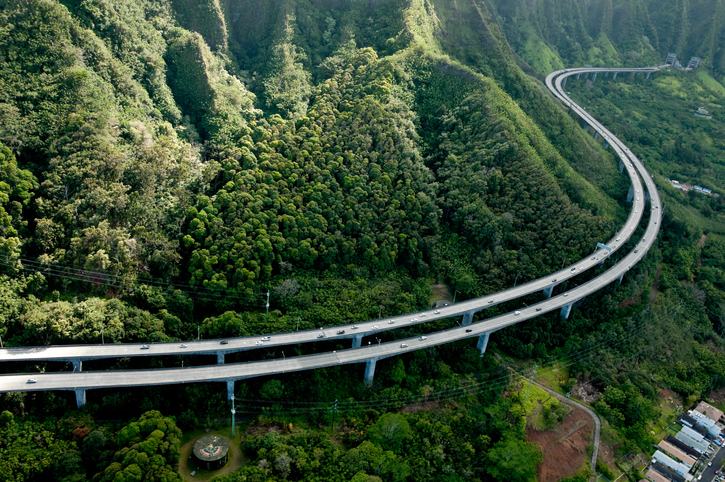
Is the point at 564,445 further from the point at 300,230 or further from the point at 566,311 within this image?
the point at 300,230

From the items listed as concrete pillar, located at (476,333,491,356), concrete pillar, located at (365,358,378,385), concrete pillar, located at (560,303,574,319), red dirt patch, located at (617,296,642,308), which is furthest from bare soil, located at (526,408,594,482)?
red dirt patch, located at (617,296,642,308)

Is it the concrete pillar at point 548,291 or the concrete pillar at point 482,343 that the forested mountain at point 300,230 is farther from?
the concrete pillar at point 548,291

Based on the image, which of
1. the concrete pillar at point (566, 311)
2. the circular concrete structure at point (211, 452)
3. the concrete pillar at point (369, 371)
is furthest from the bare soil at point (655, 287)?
the circular concrete structure at point (211, 452)

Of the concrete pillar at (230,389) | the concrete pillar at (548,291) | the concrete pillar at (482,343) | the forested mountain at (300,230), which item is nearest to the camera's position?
the forested mountain at (300,230)

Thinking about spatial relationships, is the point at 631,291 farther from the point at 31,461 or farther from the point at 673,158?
the point at 31,461

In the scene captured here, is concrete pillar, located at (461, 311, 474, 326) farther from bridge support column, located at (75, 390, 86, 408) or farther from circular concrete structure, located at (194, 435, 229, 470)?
bridge support column, located at (75, 390, 86, 408)
